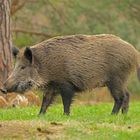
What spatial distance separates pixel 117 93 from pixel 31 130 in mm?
3779

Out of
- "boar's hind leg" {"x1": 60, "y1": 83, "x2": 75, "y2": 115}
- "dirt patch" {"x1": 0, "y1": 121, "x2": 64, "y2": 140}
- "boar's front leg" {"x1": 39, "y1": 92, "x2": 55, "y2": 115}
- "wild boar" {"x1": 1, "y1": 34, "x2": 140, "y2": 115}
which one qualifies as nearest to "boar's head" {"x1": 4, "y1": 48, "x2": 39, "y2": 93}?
"wild boar" {"x1": 1, "y1": 34, "x2": 140, "y2": 115}

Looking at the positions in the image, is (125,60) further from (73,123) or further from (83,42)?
(73,123)

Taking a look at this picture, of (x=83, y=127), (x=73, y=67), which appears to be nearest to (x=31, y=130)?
(x=83, y=127)

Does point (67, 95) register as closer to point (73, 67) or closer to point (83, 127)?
point (73, 67)

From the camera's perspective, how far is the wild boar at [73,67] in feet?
41.4

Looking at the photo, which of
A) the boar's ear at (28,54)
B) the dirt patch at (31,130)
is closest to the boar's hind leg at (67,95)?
the boar's ear at (28,54)

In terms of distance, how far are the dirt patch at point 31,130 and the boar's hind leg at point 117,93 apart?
2.98 m

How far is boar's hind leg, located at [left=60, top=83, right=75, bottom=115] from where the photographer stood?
12398 mm

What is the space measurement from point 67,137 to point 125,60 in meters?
4.13

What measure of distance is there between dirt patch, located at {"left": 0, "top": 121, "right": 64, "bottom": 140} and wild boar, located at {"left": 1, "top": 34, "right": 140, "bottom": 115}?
8.06 feet

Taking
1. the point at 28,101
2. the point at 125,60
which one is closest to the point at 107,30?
the point at 28,101

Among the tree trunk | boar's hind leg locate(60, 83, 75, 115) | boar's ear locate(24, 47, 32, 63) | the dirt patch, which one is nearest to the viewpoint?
the dirt patch

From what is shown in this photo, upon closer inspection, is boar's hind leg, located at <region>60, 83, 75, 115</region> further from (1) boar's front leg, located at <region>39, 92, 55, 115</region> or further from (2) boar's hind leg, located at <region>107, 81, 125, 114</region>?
(2) boar's hind leg, located at <region>107, 81, 125, 114</region>

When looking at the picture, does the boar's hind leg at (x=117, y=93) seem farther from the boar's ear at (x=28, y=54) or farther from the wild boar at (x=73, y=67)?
the boar's ear at (x=28, y=54)
